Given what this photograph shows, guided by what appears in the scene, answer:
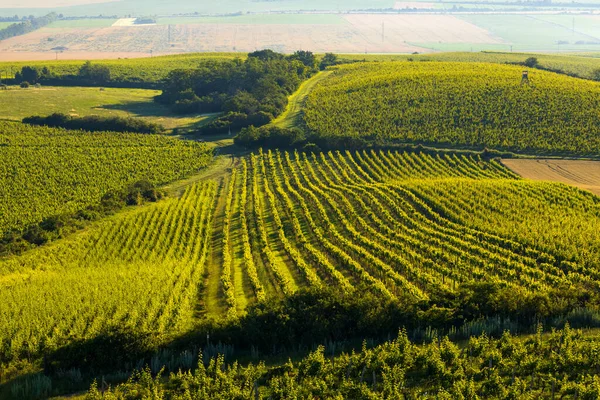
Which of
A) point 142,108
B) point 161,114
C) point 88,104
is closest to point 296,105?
point 161,114

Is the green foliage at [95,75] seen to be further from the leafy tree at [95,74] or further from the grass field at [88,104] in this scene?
the grass field at [88,104]

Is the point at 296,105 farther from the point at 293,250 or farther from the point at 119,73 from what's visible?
the point at 293,250

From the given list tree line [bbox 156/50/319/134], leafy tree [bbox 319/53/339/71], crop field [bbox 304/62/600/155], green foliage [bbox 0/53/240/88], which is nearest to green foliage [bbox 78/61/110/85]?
green foliage [bbox 0/53/240/88]

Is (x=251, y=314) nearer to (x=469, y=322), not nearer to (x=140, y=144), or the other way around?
(x=469, y=322)

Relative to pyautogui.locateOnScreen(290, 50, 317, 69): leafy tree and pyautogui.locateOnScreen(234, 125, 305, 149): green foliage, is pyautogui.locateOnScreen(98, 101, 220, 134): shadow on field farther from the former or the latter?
pyautogui.locateOnScreen(290, 50, 317, 69): leafy tree

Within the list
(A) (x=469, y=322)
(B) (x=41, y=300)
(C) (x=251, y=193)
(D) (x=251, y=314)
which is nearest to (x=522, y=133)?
(C) (x=251, y=193)

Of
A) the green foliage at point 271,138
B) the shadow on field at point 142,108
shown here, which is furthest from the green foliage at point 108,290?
the shadow on field at point 142,108
